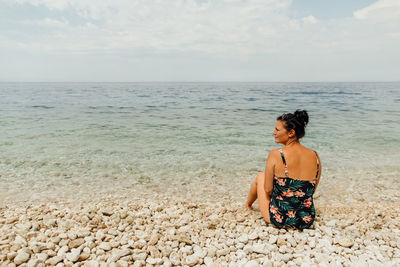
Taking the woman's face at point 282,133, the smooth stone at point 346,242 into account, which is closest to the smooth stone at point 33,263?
the woman's face at point 282,133

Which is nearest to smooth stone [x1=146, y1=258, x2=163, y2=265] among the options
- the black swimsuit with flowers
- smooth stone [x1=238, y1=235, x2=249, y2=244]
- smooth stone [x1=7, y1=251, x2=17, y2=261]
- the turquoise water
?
smooth stone [x1=238, y1=235, x2=249, y2=244]

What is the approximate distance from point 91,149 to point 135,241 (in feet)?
23.2

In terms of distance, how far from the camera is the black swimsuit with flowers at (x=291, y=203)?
12.2 feet

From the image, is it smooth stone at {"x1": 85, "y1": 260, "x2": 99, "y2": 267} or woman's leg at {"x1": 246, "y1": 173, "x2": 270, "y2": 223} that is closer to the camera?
smooth stone at {"x1": 85, "y1": 260, "x2": 99, "y2": 267}

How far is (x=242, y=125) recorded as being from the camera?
15852 mm

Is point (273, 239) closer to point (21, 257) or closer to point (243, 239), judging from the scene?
point (243, 239)

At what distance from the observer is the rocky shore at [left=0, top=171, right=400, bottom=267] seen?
3.30 meters

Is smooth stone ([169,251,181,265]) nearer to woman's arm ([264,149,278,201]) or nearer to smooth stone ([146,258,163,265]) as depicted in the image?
smooth stone ([146,258,163,265])

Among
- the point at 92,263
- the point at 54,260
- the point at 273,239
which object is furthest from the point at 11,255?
the point at 273,239

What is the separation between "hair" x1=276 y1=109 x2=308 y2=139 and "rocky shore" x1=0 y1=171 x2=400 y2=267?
1.58m

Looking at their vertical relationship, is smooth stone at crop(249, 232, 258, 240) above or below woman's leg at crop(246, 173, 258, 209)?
below

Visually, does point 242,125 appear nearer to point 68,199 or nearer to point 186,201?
point 186,201

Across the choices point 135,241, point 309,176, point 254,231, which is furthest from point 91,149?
point 309,176

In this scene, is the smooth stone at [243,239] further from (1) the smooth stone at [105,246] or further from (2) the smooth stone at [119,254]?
(1) the smooth stone at [105,246]
